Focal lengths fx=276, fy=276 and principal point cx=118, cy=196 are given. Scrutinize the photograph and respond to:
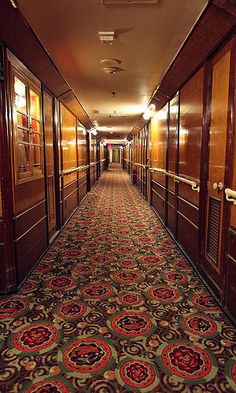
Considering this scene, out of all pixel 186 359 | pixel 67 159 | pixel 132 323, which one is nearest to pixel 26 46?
pixel 132 323

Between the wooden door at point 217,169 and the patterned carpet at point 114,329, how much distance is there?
0.34m

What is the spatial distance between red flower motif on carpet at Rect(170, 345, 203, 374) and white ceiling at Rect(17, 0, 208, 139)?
275 centimetres

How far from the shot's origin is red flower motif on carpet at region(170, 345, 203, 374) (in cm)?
173

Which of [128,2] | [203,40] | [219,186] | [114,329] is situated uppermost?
[128,2]

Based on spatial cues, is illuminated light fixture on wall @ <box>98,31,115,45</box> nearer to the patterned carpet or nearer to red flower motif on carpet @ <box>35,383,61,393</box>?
the patterned carpet

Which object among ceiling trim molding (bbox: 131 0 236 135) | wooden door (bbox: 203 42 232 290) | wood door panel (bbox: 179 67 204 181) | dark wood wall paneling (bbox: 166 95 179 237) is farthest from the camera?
dark wood wall paneling (bbox: 166 95 179 237)

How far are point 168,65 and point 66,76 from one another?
1.64 m

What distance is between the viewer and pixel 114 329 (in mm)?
2143

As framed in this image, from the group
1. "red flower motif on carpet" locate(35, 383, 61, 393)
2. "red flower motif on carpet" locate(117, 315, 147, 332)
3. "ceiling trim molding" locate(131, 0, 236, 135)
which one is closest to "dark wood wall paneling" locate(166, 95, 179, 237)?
"ceiling trim molding" locate(131, 0, 236, 135)

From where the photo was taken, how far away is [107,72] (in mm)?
4270

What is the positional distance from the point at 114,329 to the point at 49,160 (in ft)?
9.60

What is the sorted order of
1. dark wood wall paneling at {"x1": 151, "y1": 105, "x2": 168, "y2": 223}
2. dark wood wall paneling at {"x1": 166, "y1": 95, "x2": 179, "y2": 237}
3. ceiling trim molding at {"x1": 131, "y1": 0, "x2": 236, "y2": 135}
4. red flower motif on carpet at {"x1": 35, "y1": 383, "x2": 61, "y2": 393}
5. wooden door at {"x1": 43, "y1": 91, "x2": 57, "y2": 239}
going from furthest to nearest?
dark wood wall paneling at {"x1": 151, "y1": 105, "x2": 168, "y2": 223}
dark wood wall paneling at {"x1": 166, "y1": 95, "x2": 179, "y2": 237}
wooden door at {"x1": 43, "y1": 91, "x2": 57, "y2": 239}
ceiling trim molding at {"x1": 131, "y1": 0, "x2": 236, "y2": 135}
red flower motif on carpet at {"x1": 35, "y1": 383, "x2": 61, "y2": 393}

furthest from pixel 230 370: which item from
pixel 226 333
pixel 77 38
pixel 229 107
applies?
pixel 77 38

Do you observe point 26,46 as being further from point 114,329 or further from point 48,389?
point 48,389
